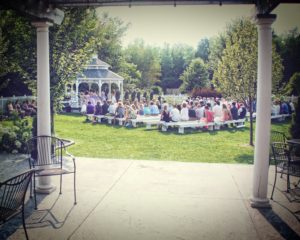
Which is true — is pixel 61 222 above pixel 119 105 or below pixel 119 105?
below

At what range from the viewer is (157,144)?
13.7 meters

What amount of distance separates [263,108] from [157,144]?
8188 mm

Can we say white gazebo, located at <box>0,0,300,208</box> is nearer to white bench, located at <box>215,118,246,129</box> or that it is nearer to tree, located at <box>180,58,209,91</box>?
white bench, located at <box>215,118,246,129</box>

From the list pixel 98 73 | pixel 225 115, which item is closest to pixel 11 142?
pixel 225 115

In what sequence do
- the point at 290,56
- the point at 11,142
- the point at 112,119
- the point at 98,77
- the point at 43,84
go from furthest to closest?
the point at 290,56 → the point at 98,77 → the point at 112,119 → the point at 11,142 → the point at 43,84

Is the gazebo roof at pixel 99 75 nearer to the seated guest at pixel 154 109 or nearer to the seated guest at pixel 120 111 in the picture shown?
the seated guest at pixel 154 109

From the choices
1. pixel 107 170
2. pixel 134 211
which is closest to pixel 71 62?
pixel 107 170

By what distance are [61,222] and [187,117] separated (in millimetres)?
13216

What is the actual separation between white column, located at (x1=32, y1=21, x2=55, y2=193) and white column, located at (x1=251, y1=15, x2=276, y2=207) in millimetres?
3614

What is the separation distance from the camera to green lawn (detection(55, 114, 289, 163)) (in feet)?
38.3

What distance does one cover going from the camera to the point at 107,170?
27.2 feet

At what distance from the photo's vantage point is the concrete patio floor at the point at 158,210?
487cm

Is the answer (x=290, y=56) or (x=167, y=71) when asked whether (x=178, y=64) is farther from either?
(x=290, y=56)

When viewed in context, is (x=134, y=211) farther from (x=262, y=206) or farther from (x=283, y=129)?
(x=283, y=129)
